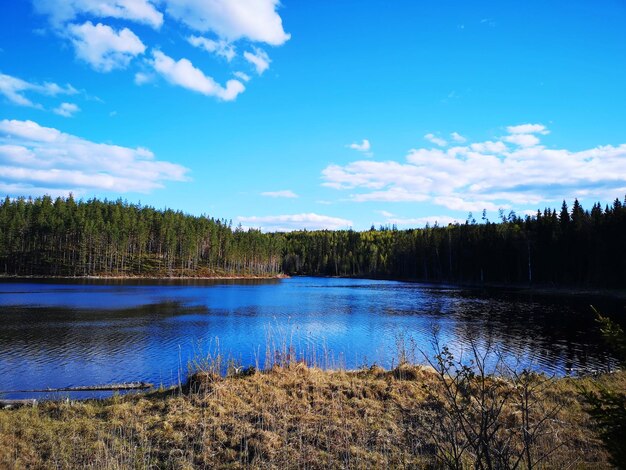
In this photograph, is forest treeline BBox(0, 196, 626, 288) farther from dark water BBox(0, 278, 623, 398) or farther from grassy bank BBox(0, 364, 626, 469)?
grassy bank BBox(0, 364, 626, 469)

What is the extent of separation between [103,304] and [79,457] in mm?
47499

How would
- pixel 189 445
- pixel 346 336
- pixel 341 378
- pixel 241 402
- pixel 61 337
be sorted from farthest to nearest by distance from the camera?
pixel 346 336
pixel 61 337
pixel 341 378
pixel 241 402
pixel 189 445

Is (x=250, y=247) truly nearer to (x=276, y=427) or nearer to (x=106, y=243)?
(x=106, y=243)

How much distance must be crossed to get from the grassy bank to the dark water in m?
3.11

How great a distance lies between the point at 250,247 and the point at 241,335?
440 ft

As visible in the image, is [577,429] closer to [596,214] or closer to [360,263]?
[596,214]

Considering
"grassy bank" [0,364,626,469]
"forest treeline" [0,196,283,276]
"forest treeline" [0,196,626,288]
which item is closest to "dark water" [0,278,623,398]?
"grassy bank" [0,364,626,469]

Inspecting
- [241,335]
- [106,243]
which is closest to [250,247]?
[106,243]

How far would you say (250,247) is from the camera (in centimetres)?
16638

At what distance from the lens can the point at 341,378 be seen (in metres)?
17.3

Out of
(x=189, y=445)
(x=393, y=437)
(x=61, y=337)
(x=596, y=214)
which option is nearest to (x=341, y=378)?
(x=393, y=437)

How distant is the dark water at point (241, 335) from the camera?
23250mm

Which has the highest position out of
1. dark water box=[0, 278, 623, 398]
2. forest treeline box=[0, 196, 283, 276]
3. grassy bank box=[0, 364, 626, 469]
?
forest treeline box=[0, 196, 283, 276]

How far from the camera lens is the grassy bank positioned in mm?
9742
